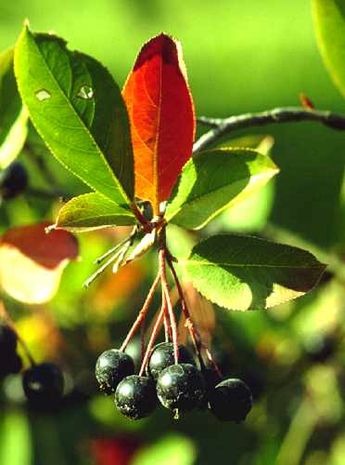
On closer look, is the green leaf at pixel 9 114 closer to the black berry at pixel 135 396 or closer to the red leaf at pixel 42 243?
the red leaf at pixel 42 243

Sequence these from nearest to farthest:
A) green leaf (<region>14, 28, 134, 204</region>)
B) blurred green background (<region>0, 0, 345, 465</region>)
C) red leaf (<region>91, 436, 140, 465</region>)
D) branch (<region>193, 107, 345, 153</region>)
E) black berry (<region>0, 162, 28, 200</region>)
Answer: green leaf (<region>14, 28, 134, 204</region>)
branch (<region>193, 107, 345, 153</region>)
black berry (<region>0, 162, 28, 200</region>)
blurred green background (<region>0, 0, 345, 465</region>)
red leaf (<region>91, 436, 140, 465</region>)

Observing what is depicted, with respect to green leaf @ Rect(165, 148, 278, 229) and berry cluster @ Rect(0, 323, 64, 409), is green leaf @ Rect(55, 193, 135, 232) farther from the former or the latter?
berry cluster @ Rect(0, 323, 64, 409)

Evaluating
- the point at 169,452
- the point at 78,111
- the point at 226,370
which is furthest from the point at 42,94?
the point at 169,452

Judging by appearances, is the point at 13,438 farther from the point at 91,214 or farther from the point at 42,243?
the point at 91,214

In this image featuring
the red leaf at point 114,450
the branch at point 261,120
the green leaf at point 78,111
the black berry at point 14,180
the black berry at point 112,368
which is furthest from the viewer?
the red leaf at point 114,450

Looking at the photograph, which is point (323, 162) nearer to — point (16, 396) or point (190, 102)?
point (16, 396)

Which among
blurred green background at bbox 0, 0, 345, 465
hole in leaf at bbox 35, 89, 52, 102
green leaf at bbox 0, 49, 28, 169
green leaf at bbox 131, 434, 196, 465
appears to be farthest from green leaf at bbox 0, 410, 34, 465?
hole in leaf at bbox 35, 89, 52, 102

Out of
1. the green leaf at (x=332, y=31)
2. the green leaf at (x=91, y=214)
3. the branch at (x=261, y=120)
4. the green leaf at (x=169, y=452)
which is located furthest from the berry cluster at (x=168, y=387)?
the green leaf at (x=169, y=452)
